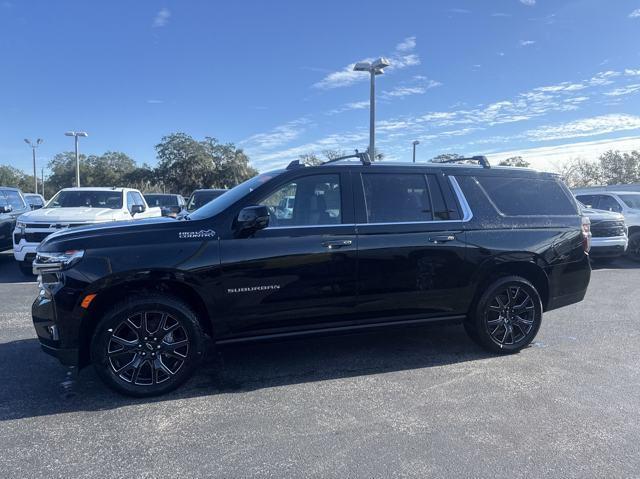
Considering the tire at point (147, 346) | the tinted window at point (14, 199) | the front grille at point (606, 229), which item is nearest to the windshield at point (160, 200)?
the tinted window at point (14, 199)

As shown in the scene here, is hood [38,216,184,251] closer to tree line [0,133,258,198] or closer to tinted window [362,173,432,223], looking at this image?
tinted window [362,173,432,223]

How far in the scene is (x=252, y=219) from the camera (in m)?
3.94

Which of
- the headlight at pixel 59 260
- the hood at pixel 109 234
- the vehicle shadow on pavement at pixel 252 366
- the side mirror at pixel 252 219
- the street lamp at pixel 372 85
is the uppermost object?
the street lamp at pixel 372 85

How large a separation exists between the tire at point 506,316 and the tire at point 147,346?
9.25 ft

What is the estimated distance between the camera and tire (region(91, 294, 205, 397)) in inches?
151

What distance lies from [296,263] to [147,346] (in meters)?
1.43

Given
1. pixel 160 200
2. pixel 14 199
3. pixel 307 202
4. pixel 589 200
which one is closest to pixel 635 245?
pixel 589 200

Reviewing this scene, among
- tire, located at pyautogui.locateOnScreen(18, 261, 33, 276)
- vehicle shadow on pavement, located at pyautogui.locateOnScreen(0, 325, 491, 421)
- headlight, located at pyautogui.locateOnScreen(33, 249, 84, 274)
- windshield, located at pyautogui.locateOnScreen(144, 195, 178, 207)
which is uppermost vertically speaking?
windshield, located at pyautogui.locateOnScreen(144, 195, 178, 207)

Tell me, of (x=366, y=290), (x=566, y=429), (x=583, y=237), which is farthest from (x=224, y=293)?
(x=583, y=237)

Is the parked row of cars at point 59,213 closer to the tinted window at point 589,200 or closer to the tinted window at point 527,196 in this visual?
the tinted window at point 527,196

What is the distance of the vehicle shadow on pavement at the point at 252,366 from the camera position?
3.90 meters

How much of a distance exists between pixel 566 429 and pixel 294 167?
312 cm

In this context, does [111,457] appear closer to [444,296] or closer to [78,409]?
[78,409]


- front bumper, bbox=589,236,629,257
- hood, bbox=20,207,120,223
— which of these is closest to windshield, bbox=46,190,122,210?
hood, bbox=20,207,120,223
